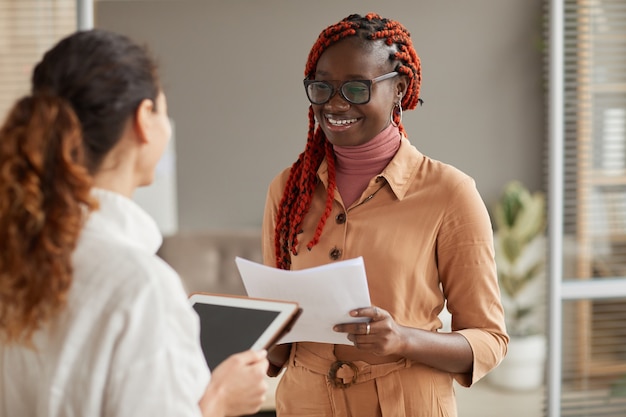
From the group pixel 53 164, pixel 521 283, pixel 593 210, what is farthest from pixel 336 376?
pixel 521 283

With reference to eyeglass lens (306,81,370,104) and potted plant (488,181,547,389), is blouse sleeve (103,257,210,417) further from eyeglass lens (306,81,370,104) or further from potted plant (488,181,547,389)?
potted plant (488,181,547,389)

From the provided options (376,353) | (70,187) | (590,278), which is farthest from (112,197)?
(590,278)

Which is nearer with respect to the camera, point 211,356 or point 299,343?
point 211,356

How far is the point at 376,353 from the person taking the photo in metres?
1.39

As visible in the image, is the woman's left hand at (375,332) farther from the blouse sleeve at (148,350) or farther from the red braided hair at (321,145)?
the blouse sleeve at (148,350)

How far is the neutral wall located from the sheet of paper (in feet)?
11.2

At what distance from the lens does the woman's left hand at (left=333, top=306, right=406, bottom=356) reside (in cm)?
135

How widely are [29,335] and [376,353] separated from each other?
65 cm

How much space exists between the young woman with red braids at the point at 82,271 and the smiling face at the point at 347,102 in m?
0.58

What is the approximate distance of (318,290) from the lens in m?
1.35

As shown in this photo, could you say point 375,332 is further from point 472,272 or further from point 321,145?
point 321,145

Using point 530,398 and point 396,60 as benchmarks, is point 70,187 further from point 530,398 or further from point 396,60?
point 530,398

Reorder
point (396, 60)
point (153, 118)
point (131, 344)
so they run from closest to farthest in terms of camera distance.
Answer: point (131, 344) < point (153, 118) < point (396, 60)

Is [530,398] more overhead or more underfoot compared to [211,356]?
more underfoot
